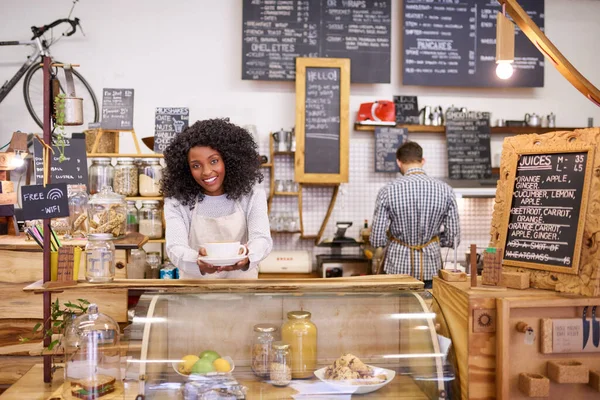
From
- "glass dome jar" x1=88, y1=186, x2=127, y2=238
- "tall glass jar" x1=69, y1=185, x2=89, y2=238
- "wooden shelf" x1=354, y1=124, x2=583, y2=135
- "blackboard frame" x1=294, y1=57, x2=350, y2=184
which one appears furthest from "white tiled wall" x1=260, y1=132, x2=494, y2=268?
"glass dome jar" x1=88, y1=186, x2=127, y2=238

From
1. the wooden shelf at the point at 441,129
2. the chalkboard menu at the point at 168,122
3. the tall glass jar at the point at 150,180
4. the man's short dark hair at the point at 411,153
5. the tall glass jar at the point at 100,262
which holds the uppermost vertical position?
the wooden shelf at the point at 441,129

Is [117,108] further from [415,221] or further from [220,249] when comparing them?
[220,249]

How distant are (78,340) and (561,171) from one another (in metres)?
1.78

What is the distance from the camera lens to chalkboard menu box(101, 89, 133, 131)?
14.0ft

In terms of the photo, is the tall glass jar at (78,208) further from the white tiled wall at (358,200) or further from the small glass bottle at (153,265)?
the white tiled wall at (358,200)

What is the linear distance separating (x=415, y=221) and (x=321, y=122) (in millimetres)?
1582

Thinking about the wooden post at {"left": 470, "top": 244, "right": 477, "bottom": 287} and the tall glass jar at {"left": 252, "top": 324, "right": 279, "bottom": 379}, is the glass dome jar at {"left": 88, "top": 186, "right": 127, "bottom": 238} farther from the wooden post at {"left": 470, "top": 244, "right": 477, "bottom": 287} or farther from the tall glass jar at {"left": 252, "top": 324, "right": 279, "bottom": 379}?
the wooden post at {"left": 470, "top": 244, "right": 477, "bottom": 287}

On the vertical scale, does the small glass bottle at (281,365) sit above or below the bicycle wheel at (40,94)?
below

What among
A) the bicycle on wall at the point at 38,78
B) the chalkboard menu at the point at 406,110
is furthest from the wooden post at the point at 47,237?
the chalkboard menu at the point at 406,110

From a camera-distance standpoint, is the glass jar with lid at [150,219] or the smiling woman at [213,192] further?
the glass jar with lid at [150,219]

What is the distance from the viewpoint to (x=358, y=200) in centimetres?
568

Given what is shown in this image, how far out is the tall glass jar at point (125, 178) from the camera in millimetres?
4371

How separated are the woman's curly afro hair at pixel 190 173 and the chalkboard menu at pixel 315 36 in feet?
9.45

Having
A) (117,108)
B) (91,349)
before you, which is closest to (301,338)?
(91,349)
